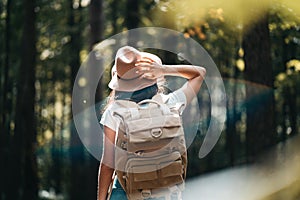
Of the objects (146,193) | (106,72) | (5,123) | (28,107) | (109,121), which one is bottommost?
(5,123)

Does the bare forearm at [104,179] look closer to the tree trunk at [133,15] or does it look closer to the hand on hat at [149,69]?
the hand on hat at [149,69]

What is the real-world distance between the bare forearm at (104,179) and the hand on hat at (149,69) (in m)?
0.49

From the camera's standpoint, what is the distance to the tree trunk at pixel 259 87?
7.89 meters

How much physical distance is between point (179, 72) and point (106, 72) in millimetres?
11029

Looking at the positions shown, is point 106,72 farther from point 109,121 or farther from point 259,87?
point 109,121

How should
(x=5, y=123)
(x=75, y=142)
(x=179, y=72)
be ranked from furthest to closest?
1. (x=5, y=123)
2. (x=75, y=142)
3. (x=179, y=72)

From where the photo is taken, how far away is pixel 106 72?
14.5 metres

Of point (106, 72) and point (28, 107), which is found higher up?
point (106, 72)

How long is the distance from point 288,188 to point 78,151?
696 inches

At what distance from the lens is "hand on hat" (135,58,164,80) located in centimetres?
343

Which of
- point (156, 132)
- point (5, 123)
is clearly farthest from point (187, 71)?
point (5, 123)

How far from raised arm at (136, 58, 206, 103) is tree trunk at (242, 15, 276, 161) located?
4374 mm

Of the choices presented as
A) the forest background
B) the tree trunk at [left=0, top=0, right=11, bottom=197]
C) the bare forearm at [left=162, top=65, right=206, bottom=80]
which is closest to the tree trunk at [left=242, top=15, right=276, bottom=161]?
the forest background

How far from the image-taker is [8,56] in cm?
2109
